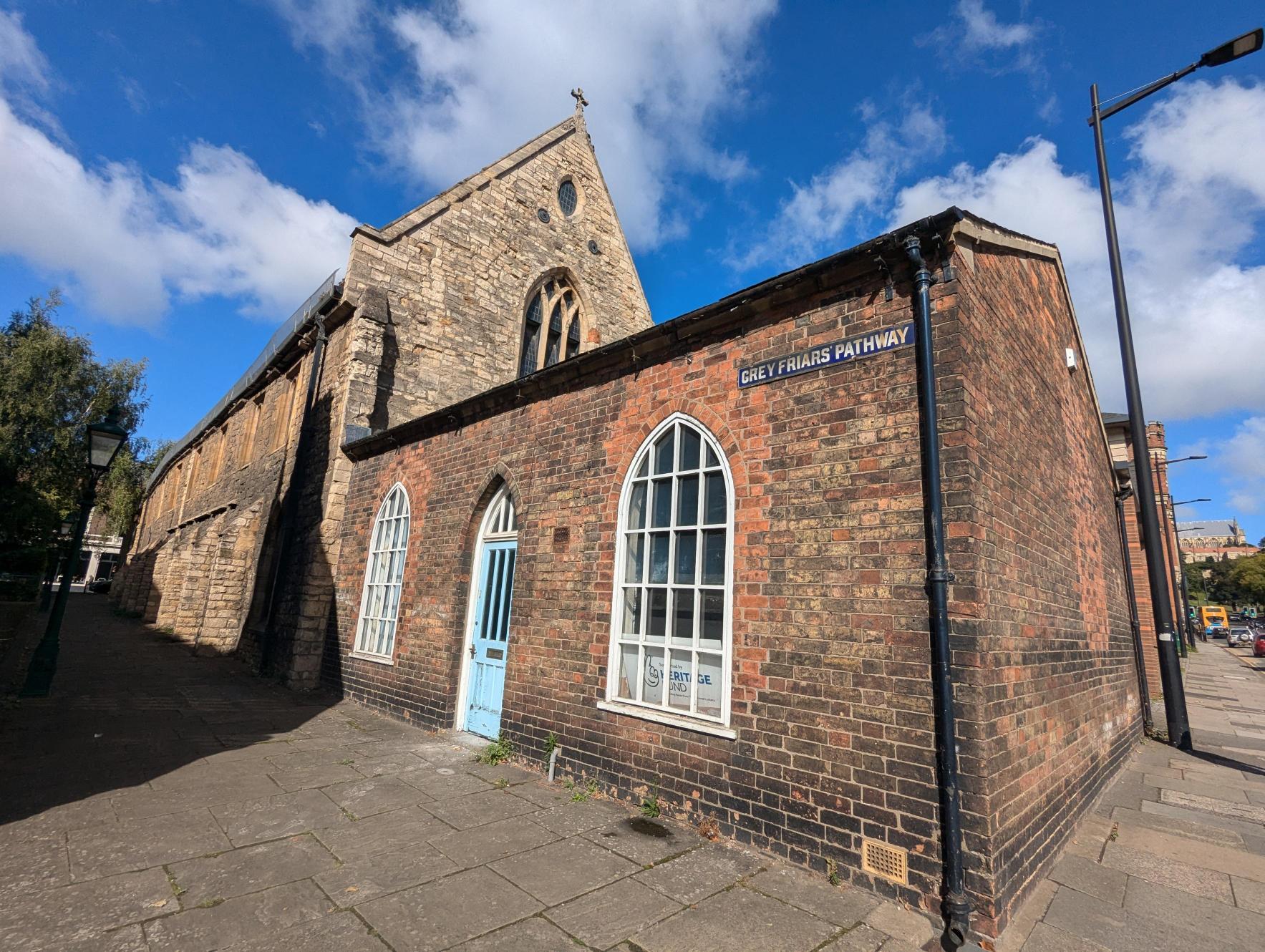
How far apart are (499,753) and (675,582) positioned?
2940 mm

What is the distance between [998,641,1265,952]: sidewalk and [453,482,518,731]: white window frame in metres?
5.93

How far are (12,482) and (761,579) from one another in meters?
24.4

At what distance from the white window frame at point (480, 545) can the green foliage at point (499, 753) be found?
49.3 inches

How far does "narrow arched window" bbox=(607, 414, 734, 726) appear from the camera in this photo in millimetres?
4918

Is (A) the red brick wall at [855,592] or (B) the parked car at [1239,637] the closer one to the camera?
(A) the red brick wall at [855,592]

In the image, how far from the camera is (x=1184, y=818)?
18.6 feet

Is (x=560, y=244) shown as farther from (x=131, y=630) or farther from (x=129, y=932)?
(x=131, y=630)

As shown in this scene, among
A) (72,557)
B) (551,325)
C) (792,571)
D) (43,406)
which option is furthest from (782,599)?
(43,406)

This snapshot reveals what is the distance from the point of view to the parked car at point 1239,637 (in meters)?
44.5

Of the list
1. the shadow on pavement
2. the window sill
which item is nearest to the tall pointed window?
the shadow on pavement

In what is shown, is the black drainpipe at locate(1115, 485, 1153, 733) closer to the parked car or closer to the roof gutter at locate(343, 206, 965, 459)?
the roof gutter at locate(343, 206, 965, 459)

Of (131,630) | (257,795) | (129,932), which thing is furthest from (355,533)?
(131,630)

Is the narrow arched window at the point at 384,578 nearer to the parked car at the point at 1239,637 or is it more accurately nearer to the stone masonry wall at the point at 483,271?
the stone masonry wall at the point at 483,271

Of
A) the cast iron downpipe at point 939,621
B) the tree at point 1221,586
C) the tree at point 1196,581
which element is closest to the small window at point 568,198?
the cast iron downpipe at point 939,621
